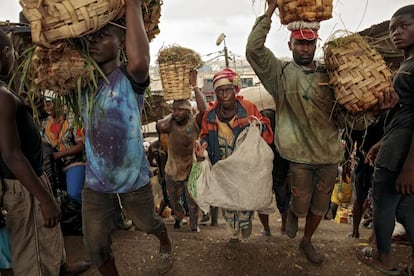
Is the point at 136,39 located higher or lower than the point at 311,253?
higher

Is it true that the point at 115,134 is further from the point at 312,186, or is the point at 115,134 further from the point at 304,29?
the point at 312,186

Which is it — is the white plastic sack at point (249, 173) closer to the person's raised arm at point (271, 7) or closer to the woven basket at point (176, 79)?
the person's raised arm at point (271, 7)

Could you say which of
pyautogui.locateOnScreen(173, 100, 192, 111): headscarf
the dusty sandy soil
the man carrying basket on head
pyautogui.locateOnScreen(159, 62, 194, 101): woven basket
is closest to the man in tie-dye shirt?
the dusty sandy soil

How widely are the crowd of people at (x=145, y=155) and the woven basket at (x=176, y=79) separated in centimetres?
74

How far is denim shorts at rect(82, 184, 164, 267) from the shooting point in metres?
2.23

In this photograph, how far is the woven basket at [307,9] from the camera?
2390 millimetres

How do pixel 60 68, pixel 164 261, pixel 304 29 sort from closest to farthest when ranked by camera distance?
pixel 60 68 → pixel 304 29 → pixel 164 261

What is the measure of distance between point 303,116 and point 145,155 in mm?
1404

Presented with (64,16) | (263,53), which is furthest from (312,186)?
(64,16)

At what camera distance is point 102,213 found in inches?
89.0

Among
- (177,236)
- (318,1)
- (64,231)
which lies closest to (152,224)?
(177,236)

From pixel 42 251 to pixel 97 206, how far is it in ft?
2.85

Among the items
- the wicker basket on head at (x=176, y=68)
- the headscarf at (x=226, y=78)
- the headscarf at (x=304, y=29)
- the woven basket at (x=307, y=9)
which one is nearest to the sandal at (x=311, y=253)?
the headscarf at (x=226, y=78)

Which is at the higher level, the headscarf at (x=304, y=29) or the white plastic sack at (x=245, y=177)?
the headscarf at (x=304, y=29)
